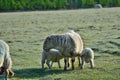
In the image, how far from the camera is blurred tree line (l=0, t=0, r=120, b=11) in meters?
105

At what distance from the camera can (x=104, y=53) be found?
2277cm

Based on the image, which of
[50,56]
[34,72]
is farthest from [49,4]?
[34,72]

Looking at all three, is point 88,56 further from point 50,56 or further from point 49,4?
point 49,4

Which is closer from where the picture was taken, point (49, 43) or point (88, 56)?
point (49, 43)

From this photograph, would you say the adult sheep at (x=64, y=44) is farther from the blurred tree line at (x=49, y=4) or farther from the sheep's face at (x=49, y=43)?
the blurred tree line at (x=49, y=4)

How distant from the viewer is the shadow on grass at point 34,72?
17441 mm

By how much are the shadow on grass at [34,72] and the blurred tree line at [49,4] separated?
8655 cm

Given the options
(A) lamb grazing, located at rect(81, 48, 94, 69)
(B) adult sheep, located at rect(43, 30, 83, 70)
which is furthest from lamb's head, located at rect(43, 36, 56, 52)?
(A) lamb grazing, located at rect(81, 48, 94, 69)

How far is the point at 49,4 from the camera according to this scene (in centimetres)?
10862

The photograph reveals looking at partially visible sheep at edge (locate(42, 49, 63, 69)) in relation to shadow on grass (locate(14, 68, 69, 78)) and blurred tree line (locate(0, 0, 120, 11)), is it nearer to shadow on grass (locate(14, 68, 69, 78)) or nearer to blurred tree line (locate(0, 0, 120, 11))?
shadow on grass (locate(14, 68, 69, 78))

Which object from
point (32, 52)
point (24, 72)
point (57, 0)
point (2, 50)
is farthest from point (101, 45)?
point (57, 0)

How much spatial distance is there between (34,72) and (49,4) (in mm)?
91330

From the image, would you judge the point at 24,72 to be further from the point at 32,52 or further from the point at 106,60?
the point at 32,52

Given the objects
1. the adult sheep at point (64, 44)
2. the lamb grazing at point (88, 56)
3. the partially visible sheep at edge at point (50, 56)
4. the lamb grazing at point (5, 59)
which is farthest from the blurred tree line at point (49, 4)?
the lamb grazing at point (5, 59)
